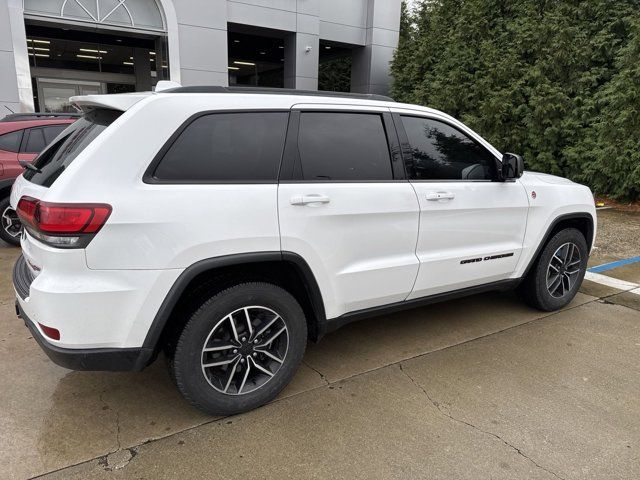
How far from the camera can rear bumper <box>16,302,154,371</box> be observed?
2381 millimetres

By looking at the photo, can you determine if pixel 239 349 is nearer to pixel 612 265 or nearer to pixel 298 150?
pixel 298 150

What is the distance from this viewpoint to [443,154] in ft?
11.7

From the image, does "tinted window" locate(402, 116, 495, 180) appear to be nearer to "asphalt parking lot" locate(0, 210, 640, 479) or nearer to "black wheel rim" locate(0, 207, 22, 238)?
"asphalt parking lot" locate(0, 210, 640, 479)

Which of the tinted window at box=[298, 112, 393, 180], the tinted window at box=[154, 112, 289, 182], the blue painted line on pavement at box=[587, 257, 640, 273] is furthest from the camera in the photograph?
the blue painted line on pavement at box=[587, 257, 640, 273]

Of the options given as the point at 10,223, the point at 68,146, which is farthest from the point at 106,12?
the point at 68,146

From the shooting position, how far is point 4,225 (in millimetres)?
6266

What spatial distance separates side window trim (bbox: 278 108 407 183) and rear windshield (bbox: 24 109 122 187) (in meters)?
0.94

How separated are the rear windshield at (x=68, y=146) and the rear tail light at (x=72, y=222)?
310 mm

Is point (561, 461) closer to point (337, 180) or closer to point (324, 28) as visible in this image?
point (337, 180)

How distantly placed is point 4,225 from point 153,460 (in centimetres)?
513

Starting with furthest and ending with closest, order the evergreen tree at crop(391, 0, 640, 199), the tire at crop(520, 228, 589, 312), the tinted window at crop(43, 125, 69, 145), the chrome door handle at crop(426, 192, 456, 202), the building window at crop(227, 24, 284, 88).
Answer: the building window at crop(227, 24, 284, 88)
the evergreen tree at crop(391, 0, 640, 199)
the tinted window at crop(43, 125, 69, 145)
the tire at crop(520, 228, 589, 312)
the chrome door handle at crop(426, 192, 456, 202)

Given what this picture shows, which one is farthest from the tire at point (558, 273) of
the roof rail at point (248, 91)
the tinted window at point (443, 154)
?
the roof rail at point (248, 91)

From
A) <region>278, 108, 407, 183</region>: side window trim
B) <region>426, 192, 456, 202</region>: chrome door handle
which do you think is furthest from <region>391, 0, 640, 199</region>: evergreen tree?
<region>278, 108, 407, 183</region>: side window trim

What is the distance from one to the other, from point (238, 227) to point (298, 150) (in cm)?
63
